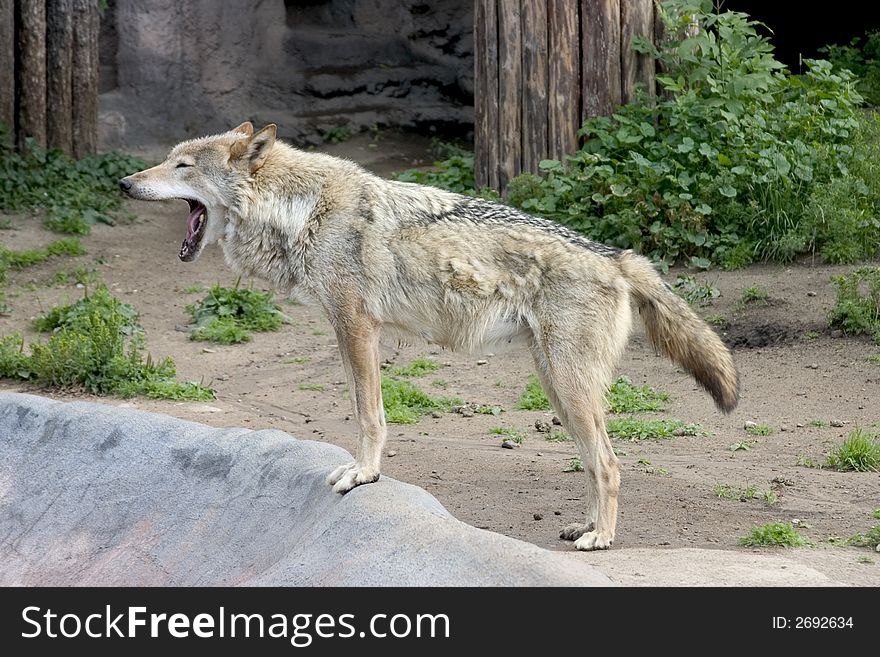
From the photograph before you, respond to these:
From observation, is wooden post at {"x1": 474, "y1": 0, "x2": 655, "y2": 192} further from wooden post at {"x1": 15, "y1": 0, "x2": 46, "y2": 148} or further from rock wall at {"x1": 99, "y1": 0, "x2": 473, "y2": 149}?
wooden post at {"x1": 15, "y1": 0, "x2": 46, "y2": 148}

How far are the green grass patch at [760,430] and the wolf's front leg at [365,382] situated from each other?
294 centimetres

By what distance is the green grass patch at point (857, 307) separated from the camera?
8789 millimetres

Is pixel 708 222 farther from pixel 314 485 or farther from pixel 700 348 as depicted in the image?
pixel 314 485

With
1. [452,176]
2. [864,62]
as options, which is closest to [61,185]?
[452,176]

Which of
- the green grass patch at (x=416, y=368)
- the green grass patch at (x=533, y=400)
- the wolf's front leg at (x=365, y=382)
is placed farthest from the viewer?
the green grass patch at (x=416, y=368)

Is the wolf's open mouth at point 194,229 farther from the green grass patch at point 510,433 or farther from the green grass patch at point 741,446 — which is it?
the green grass patch at point 741,446

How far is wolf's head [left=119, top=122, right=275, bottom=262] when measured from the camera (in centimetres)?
611

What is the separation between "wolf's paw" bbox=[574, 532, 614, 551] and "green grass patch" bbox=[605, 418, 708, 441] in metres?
1.95

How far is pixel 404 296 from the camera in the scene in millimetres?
5906

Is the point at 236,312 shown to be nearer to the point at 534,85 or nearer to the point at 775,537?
the point at 534,85

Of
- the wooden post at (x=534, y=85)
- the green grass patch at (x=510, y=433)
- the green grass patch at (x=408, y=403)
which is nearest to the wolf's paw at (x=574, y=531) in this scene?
the green grass patch at (x=510, y=433)

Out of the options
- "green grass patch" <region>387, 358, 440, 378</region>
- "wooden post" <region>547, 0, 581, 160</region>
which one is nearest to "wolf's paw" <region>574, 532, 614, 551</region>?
"green grass patch" <region>387, 358, 440, 378</region>

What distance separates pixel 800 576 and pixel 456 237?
2297 mm

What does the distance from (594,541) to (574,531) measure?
27cm
